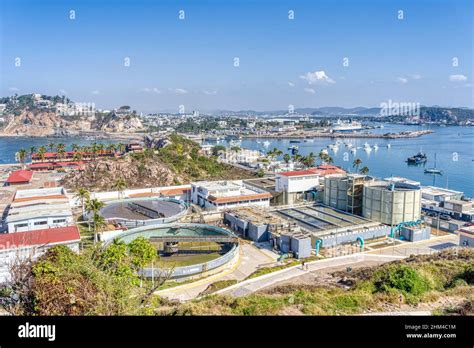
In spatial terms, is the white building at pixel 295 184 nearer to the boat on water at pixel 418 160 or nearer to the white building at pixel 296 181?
the white building at pixel 296 181

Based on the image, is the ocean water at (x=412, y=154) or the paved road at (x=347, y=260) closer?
the paved road at (x=347, y=260)

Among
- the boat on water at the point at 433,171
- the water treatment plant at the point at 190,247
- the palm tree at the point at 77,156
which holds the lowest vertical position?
the water treatment plant at the point at 190,247

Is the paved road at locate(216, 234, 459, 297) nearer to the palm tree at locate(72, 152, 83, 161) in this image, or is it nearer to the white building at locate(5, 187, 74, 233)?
the white building at locate(5, 187, 74, 233)

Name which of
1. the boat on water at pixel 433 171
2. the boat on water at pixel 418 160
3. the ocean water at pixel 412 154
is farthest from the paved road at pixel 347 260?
the boat on water at pixel 418 160

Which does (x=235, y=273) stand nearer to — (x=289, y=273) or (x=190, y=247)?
(x=289, y=273)

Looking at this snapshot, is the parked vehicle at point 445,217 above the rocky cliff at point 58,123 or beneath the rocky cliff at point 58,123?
beneath
